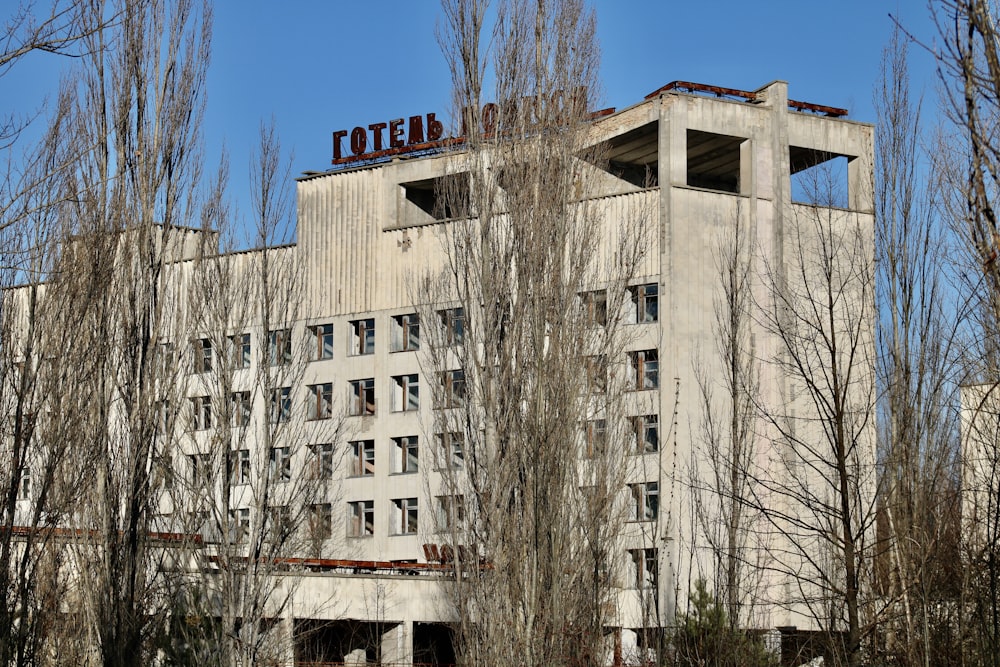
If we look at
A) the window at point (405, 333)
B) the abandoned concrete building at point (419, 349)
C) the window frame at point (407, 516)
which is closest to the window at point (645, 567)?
the abandoned concrete building at point (419, 349)

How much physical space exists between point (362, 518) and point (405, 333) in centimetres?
568

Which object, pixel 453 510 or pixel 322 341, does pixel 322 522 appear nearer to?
pixel 322 341

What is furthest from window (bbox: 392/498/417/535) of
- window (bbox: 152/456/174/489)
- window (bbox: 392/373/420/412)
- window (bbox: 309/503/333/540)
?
window (bbox: 152/456/174/489)

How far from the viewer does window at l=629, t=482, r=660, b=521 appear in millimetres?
31844

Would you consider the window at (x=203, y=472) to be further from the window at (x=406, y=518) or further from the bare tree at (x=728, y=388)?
the window at (x=406, y=518)

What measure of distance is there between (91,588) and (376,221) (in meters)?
20.4

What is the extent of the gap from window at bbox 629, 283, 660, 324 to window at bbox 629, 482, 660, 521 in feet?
14.2

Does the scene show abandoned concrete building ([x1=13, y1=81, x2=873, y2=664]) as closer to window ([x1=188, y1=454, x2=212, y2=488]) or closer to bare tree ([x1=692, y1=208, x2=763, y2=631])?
bare tree ([x1=692, y1=208, x2=763, y2=631])

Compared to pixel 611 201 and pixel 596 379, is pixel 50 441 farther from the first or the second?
→ pixel 611 201

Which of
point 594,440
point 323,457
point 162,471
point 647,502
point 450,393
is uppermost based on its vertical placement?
point 450,393

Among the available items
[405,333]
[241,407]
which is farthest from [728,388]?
[241,407]

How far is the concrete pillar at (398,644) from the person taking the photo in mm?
27719

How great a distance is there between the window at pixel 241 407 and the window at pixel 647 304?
38.2ft

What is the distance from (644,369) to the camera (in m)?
32.8
